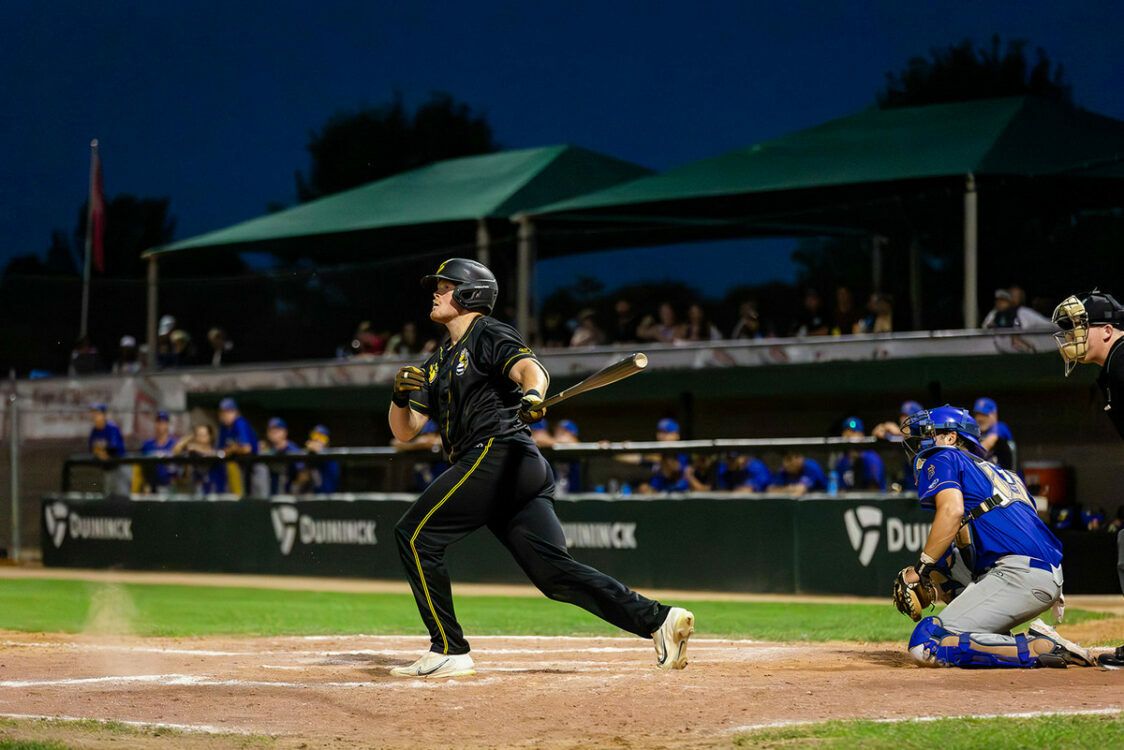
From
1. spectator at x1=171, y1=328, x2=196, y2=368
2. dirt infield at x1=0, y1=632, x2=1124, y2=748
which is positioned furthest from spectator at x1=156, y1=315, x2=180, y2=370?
dirt infield at x1=0, y1=632, x2=1124, y2=748

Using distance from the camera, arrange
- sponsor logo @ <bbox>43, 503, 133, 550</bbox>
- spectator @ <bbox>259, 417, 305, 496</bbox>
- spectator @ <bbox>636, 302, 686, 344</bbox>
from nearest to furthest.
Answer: spectator @ <bbox>259, 417, 305, 496</bbox>
sponsor logo @ <bbox>43, 503, 133, 550</bbox>
spectator @ <bbox>636, 302, 686, 344</bbox>

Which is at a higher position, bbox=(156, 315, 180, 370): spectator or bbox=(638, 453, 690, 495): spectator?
bbox=(156, 315, 180, 370): spectator

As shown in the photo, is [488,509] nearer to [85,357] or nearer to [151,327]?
[151,327]

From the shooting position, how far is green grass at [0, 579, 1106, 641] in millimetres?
9531

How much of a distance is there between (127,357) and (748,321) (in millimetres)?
9850

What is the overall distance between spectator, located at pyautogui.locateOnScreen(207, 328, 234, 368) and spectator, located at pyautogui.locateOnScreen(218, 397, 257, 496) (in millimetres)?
2987

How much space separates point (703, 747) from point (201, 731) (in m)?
1.77

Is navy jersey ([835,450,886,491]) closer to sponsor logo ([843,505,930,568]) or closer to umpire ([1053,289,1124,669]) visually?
sponsor logo ([843,505,930,568])

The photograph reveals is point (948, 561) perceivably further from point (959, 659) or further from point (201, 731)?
point (201, 731)

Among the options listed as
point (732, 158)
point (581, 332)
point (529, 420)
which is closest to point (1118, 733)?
point (529, 420)

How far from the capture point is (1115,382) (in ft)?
20.8

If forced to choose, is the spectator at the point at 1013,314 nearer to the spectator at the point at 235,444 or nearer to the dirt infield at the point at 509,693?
the dirt infield at the point at 509,693

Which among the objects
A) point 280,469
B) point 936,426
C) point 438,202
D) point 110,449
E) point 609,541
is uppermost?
point 438,202

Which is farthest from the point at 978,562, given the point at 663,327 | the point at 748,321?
the point at 663,327
